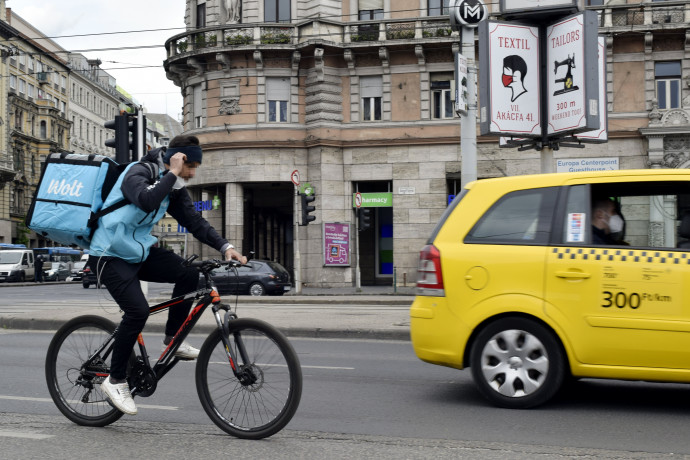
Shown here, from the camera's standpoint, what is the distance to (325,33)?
3117cm

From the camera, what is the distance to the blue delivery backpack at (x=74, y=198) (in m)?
5.21

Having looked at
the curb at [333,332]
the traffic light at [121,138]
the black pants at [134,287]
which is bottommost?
the curb at [333,332]

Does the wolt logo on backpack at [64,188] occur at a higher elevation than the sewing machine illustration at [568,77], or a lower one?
lower

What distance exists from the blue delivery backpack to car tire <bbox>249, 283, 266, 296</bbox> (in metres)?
22.3

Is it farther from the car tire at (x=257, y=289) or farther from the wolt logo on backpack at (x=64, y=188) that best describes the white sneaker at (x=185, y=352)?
the car tire at (x=257, y=289)

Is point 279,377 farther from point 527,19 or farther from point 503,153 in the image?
point 503,153

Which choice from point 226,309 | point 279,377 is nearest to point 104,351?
point 226,309

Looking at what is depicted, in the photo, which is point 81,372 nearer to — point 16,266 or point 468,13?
point 468,13

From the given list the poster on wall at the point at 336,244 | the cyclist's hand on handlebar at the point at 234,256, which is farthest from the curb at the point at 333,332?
the poster on wall at the point at 336,244

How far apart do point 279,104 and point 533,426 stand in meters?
27.4

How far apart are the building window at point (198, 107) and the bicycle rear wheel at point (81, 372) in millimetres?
27853

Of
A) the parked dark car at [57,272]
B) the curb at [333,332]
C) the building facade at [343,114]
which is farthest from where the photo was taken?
the parked dark car at [57,272]

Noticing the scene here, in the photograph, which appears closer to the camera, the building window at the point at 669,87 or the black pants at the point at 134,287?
the black pants at the point at 134,287

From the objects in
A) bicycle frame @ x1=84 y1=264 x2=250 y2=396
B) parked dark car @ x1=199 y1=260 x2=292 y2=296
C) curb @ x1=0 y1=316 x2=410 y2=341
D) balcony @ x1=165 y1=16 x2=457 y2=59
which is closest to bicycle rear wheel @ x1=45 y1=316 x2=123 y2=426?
bicycle frame @ x1=84 y1=264 x2=250 y2=396
